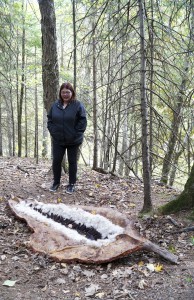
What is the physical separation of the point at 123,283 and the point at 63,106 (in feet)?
13.1

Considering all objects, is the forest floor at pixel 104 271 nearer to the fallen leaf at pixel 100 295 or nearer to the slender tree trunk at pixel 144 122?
the fallen leaf at pixel 100 295

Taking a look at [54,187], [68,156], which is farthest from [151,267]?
[54,187]

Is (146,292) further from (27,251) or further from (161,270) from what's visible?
(27,251)

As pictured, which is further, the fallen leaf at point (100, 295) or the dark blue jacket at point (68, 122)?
the dark blue jacket at point (68, 122)

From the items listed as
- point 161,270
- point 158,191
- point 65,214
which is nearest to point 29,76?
point 158,191

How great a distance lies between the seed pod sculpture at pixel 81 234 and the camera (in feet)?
11.6

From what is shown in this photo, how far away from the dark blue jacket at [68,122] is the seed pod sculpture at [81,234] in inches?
62.7

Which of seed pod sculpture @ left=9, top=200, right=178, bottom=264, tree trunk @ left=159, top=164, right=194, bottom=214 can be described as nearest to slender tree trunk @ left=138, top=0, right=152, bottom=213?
tree trunk @ left=159, top=164, right=194, bottom=214

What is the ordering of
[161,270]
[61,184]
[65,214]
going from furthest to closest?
[61,184]
[65,214]
[161,270]

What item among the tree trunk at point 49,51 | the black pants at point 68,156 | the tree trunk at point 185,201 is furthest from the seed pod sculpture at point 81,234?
A: the tree trunk at point 49,51

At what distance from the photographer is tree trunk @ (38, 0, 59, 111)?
6.74 metres

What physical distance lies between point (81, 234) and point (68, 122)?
8.52 ft

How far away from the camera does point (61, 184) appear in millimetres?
6973

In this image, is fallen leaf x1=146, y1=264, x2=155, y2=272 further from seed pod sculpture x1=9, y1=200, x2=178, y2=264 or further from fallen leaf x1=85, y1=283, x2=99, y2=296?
fallen leaf x1=85, y1=283, x2=99, y2=296
